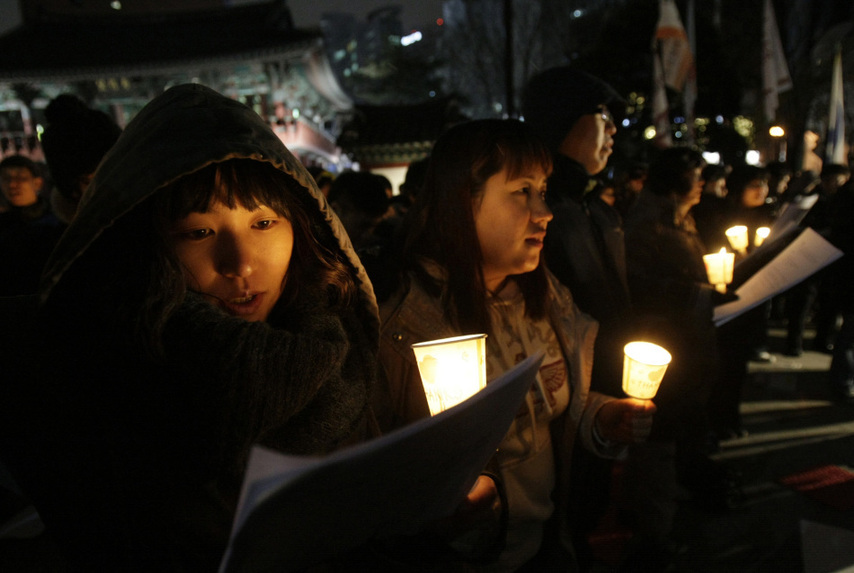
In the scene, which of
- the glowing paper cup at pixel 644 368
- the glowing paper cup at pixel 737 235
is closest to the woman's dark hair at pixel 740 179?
the glowing paper cup at pixel 737 235

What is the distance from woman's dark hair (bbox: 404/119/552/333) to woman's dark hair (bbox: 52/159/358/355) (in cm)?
64

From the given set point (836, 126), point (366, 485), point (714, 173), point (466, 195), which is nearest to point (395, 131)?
point (836, 126)

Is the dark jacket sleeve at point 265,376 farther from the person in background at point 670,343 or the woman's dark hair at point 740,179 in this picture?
the woman's dark hair at point 740,179

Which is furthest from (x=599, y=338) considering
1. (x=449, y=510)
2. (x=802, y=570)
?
(x=802, y=570)

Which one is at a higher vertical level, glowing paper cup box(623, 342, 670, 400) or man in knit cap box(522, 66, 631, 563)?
man in knit cap box(522, 66, 631, 563)

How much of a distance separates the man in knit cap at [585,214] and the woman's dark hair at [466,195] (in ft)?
2.37

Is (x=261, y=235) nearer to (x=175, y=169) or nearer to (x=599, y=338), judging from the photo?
(x=175, y=169)

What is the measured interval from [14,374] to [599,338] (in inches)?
80.9

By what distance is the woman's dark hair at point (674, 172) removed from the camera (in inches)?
153

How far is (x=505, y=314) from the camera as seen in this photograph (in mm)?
1892

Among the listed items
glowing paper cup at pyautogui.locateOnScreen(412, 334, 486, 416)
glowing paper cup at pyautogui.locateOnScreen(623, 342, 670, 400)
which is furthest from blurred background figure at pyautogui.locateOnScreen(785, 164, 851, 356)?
Result: glowing paper cup at pyautogui.locateOnScreen(412, 334, 486, 416)

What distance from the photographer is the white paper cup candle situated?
9.76 feet

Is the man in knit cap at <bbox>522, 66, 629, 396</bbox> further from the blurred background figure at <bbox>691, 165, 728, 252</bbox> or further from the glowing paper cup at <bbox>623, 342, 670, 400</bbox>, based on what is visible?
the blurred background figure at <bbox>691, 165, 728, 252</bbox>

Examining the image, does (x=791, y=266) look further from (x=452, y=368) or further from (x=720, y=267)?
(x=452, y=368)
